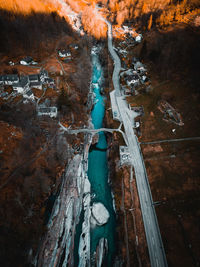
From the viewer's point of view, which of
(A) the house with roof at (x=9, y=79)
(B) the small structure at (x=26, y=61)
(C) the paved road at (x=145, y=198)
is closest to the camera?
(C) the paved road at (x=145, y=198)

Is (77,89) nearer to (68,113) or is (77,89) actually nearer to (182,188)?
(68,113)

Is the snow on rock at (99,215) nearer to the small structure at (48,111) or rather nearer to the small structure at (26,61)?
the small structure at (48,111)

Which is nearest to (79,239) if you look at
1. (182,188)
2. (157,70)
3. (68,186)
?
(68,186)

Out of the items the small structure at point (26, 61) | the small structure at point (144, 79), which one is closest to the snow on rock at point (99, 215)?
the small structure at point (144, 79)

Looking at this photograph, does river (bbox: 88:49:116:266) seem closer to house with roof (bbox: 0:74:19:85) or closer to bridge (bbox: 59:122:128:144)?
bridge (bbox: 59:122:128:144)

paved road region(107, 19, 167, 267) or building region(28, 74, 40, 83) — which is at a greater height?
building region(28, 74, 40, 83)

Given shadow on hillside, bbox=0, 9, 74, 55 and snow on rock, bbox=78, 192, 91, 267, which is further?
shadow on hillside, bbox=0, 9, 74, 55

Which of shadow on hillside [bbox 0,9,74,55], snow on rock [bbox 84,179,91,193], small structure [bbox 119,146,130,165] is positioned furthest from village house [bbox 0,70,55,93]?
snow on rock [bbox 84,179,91,193]
